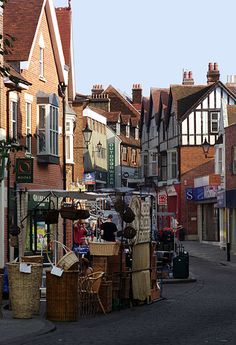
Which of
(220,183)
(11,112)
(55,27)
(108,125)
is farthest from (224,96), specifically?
(11,112)

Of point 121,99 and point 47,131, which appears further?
point 121,99

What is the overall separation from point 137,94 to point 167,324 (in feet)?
284

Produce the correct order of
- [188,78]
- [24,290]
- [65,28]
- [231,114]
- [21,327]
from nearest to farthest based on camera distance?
[21,327] < [24,290] < [65,28] < [231,114] < [188,78]

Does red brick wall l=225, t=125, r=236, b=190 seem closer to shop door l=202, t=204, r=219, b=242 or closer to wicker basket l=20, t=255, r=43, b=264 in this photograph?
shop door l=202, t=204, r=219, b=242

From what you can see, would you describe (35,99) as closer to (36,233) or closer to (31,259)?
(36,233)

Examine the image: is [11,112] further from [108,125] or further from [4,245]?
[108,125]

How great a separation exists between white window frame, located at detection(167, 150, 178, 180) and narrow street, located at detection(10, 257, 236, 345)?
42.8 metres

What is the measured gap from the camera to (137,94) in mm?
101938

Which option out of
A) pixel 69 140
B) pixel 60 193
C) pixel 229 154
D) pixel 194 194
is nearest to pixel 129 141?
pixel 194 194

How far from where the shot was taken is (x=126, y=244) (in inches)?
793

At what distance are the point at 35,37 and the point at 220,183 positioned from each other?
82.1 ft

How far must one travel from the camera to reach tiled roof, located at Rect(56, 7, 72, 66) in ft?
120

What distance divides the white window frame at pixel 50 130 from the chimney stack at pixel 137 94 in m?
68.2

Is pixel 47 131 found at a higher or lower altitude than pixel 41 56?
lower
